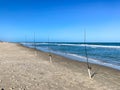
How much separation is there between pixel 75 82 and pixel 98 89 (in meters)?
1.26

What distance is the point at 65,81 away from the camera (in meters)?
7.87

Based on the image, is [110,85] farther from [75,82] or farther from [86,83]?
[75,82]

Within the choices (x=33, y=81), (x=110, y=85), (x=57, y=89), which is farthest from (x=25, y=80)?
(x=110, y=85)

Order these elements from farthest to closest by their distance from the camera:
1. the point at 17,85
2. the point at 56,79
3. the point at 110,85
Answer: the point at 56,79
the point at 110,85
the point at 17,85

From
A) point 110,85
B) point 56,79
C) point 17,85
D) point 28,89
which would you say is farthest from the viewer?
point 56,79

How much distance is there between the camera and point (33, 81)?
770 centimetres

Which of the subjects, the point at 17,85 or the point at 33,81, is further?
the point at 33,81

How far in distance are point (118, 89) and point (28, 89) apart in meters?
3.68

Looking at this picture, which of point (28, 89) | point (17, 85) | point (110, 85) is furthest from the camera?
point (110, 85)

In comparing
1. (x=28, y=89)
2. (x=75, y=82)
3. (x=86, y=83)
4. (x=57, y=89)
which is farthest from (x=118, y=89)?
(x=28, y=89)

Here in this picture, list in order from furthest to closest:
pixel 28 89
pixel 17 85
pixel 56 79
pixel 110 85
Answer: pixel 56 79 → pixel 110 85 → pixel 17 85 → pixel 28 89

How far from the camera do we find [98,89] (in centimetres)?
683

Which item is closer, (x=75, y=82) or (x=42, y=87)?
(x=42, y=87)

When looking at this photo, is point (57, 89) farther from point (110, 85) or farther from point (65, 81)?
point (110, 85)
